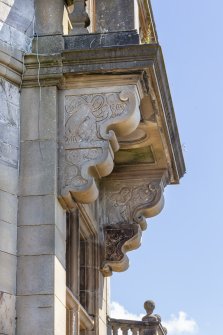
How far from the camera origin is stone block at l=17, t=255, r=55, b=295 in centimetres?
1144

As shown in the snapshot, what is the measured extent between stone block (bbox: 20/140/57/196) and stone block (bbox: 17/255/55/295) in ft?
2.47

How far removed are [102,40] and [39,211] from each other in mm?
2145

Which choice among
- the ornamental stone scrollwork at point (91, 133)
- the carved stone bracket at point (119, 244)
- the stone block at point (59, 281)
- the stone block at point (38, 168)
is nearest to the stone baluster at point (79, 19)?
the ornamental stone scrollwork at point (91, 133)

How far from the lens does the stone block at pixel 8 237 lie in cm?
1156

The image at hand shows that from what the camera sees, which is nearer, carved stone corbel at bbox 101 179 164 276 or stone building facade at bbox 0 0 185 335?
stone building facade at bbox 0 0 185 335

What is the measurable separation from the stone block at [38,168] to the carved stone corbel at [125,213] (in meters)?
3.02

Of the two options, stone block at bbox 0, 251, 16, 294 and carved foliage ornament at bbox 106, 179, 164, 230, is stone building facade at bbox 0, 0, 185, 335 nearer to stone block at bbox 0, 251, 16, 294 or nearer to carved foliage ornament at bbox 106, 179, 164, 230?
stone block at bbox 0, 251, 16, 294

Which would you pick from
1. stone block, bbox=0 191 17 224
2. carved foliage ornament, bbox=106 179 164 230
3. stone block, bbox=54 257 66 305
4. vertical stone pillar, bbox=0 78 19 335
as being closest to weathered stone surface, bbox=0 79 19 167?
vertical stone pillar, bbox=0 78 19 335

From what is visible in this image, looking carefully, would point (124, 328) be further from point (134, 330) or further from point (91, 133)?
point (91, 133)

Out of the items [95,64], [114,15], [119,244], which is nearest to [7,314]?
[95,64]

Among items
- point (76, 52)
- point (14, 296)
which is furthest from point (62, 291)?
point (76, 52)

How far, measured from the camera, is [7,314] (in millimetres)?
11281

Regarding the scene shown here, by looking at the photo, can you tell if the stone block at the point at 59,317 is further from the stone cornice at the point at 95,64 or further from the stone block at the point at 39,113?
the stone cornice at the point at 95,64

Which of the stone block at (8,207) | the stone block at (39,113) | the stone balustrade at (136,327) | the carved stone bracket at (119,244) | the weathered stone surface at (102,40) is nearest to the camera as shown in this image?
the stone block at (8,207)
